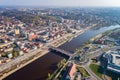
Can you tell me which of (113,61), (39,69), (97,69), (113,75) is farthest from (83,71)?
(39,69)

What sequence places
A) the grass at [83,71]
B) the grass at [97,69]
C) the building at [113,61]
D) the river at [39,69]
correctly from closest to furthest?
the river at [39,69] → the grass at [83,71] → the grass at [97,69] → the building at [113,61]

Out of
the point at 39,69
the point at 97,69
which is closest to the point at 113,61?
the point at 97,69

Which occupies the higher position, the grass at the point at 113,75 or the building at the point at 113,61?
the building at the point at 113,61

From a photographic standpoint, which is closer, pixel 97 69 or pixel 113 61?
pixel 97 69

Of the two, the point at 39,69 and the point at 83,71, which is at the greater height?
the point at 83,71

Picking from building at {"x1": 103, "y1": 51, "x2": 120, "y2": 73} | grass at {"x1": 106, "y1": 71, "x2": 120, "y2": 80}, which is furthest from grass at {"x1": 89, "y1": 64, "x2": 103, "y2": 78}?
building at {"x1": 103, "y1": 51, "x2": 120, "y2": 73}

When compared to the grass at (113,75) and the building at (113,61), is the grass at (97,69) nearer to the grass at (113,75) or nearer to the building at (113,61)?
the grass at (113,75)

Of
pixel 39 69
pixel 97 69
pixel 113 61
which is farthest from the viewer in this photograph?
pixel 113 61

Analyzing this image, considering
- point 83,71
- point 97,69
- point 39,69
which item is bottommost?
point 39,69

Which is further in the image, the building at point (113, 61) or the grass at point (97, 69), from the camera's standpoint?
the building at point (113, 61)

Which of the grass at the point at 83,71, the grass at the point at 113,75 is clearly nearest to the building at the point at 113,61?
the grass at the point at 113,75

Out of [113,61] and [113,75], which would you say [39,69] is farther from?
[113,61]

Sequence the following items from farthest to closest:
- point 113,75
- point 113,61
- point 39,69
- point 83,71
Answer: point 113,61 < point 39,69 < point 83,71 < point 113,75

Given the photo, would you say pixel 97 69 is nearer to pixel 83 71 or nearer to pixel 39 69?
pixel 83 71
